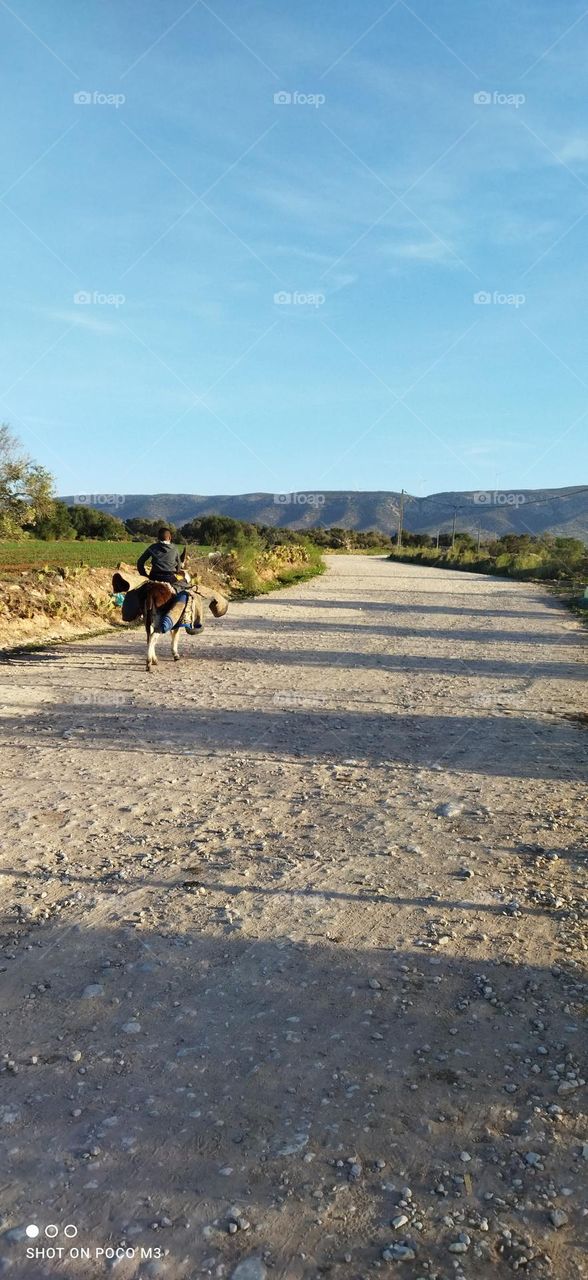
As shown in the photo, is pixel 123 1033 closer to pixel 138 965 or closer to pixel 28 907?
pixel 138 965

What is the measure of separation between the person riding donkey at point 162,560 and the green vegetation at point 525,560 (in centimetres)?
2769

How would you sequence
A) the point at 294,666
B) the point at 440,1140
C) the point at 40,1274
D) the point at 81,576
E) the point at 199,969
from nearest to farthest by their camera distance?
the point at 40,1274
the point at 440,1140
the point at 199,969
the point at 294,666
the point at 81,576

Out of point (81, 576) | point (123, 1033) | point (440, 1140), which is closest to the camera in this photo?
point (440, 1140)

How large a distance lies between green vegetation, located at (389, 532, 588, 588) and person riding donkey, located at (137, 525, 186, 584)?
1090 inches

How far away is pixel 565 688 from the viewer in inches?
478

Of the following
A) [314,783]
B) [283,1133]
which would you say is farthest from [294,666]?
[283,1133]

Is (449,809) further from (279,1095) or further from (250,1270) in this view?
(250,1270)

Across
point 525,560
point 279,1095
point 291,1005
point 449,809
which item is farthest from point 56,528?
point 279,1095

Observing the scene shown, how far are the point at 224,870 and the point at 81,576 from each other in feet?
52.3

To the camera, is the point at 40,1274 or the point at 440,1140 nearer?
the point at 40,1274

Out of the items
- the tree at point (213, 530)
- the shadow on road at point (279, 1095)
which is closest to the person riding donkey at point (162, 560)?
the shadow on road at point (279, 1095)

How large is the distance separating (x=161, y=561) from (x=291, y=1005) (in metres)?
10.3

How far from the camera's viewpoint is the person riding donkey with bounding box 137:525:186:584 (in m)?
13.6

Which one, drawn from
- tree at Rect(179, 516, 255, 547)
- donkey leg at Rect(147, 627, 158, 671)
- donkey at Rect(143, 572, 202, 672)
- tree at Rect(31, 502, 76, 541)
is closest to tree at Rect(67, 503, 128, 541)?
tree at Rect(31, 502, 76, 541)
